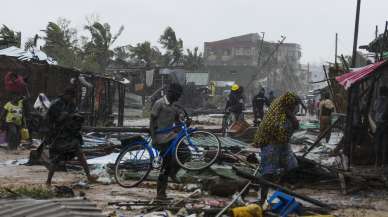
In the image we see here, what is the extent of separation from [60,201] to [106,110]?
16107 mm

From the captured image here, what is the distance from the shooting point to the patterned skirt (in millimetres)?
7957

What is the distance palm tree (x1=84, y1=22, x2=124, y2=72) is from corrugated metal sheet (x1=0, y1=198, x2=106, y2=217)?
37768 mm

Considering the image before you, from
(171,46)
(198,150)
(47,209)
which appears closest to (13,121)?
(198,150)

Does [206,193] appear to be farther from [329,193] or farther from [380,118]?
[380,118]

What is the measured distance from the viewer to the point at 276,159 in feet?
26.2

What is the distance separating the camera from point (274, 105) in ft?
26.3

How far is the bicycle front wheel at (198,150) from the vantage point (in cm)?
870

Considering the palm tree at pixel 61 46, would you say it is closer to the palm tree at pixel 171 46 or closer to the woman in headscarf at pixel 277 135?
the palm tree at pixel 171 46

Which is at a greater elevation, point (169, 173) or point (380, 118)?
point (380, 118)

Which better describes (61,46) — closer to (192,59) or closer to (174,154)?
(192,59)

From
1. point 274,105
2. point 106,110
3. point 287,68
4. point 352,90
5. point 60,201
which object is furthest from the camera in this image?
point 287,68

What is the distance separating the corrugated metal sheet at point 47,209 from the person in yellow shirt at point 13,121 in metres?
9.09

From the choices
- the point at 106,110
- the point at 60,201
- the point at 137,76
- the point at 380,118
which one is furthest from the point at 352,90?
the point at 137,76

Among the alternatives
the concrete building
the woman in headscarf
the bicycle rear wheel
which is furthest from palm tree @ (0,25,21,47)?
the concrete building
